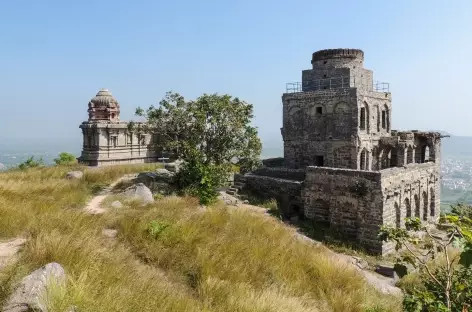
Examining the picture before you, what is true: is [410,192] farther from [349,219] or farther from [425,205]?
[349,219]

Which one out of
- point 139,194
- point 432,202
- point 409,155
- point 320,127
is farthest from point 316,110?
point 139,194

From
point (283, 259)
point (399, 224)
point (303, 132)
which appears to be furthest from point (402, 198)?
point (283, 259)

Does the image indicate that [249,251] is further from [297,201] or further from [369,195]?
[297,201]

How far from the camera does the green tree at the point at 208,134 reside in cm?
1862

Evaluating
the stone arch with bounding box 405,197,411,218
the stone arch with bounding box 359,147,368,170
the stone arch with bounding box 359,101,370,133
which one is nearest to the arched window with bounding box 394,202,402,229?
the stone arch with bounding box 405,197,411,218

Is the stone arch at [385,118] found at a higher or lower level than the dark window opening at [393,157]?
higher

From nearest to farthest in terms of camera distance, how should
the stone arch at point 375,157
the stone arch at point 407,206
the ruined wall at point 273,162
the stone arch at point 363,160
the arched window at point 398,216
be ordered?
the arched window at point 398,216 → the stone arch at point 407,206 → the stone arch at point 363,160 → the stone arch at point 375,157 → the ruined wall at point 273,162

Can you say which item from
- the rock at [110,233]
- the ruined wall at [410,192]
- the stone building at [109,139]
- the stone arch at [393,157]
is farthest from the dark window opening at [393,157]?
the rock at [110,233]

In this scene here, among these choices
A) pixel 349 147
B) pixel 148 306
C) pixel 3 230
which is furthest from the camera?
pixel 349 147

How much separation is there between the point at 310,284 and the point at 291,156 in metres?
21.5

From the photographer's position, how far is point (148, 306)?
480 centimetres

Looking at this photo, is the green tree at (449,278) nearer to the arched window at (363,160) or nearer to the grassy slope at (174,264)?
the grassy slope at (174,264)

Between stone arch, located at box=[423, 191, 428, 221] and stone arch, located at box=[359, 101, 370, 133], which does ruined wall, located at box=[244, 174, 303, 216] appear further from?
stone arch, located at box=[423, 191, 428, 221]

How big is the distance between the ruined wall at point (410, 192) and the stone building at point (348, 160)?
6 centimetres
